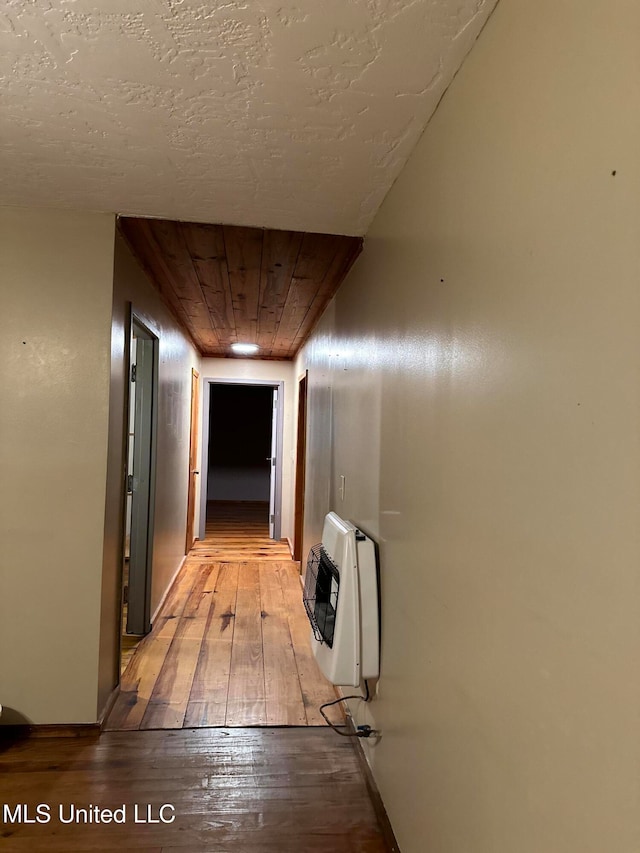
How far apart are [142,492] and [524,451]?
9.25ft

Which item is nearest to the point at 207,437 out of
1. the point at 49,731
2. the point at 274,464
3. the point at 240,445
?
the point at 274,464

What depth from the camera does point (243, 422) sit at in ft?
31.5

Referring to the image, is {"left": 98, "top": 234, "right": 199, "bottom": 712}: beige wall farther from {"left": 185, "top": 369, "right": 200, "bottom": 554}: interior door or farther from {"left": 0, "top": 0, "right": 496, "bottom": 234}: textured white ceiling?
{"left": 0, "top": 0, "right": 496, "bottom": 234}: textured white ceiling

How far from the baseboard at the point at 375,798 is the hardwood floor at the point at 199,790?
0.02 metres

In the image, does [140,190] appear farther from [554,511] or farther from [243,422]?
[243,422]

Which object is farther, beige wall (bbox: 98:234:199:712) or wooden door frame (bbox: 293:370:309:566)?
wooden door frame (bbox: 293:370:309:566)

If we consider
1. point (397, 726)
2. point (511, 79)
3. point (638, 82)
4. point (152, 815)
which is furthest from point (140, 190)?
point (152, 815)

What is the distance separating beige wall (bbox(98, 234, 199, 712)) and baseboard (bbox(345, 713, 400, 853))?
1.12 metres

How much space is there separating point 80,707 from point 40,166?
7.08ft

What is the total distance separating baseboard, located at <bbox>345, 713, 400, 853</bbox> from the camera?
160 cm

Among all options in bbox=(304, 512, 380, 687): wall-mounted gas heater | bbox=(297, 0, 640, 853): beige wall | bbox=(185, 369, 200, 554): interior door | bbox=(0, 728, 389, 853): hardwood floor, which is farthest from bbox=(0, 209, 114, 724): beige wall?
bbox=(185, 369, 200, 554): interior door

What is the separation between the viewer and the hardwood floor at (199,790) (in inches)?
63.7

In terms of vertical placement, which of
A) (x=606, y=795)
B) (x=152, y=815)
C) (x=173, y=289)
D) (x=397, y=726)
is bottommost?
(x=152, y=815)

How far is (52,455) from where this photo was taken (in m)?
2.18
